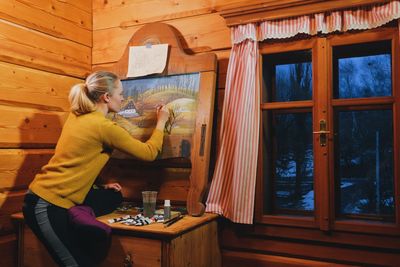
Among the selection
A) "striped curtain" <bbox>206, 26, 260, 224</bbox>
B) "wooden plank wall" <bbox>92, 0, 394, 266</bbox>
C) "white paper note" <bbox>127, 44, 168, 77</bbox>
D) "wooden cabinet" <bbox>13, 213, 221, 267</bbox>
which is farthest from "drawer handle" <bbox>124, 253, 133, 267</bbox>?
"white paper note" <bbox>127, 44, 168, 77</bbox>

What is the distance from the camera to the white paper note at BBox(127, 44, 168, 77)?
8.32ft

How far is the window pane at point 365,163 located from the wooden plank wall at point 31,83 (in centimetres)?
183

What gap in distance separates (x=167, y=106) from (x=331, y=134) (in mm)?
974

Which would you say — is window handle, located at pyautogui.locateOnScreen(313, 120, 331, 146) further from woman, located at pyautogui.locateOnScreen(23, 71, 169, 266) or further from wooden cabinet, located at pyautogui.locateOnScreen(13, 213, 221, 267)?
woman, located at pyautogui.locateOnScreen(23, 71, 169, 266)

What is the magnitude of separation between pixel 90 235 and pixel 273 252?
3.47 ft

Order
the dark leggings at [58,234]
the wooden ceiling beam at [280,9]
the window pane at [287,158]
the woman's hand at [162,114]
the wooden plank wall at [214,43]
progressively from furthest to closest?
the window pane at [287,158] < the woman's hand at [162,114] < the wooden plank wall at [214,43] < the wooden ceiling beam at [280,9] < the dark leggings at [58,234]

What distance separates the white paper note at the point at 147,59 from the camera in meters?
2.54

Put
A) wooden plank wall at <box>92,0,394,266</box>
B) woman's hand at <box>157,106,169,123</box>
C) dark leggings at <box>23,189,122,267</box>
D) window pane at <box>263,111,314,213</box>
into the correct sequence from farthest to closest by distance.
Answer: window pane at <box>263,111,314,213</box> → woman's hand at <box>157,106,169,123</box> → wooden plank wall at <box>92,0,394,266</box> → dark leggings at <box>23,189,122,267</box>

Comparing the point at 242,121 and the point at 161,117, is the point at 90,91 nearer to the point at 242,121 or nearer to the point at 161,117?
the point at 161,117

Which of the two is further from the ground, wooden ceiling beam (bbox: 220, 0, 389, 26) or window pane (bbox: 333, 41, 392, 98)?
wooden ceiling beam (bbox: 220, 0, 389, 26)

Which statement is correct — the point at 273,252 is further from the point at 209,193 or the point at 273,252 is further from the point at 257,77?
the point at 257,77

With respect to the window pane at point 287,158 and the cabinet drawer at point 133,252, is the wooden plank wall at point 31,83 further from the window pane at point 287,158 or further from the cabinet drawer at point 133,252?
the window pane at point 287,158

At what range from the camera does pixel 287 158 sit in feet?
8.52

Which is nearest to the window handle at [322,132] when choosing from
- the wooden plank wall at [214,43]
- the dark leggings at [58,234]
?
the wooden plank wall at [214,43]
